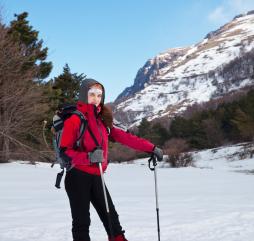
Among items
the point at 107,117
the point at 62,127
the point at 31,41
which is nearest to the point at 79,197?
the point at 62,127

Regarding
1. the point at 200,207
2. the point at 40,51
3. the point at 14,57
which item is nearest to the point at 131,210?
the point at 200,207

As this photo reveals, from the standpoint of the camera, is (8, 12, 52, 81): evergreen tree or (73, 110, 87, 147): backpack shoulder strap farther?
(8, 12, 52, 81): evergreen tree

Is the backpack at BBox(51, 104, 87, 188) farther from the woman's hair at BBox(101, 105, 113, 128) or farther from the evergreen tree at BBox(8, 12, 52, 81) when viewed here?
the evergreen tree at BBox(8, 12, 52, 81)

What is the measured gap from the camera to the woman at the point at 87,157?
10.8 feet

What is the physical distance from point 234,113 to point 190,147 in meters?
8.09

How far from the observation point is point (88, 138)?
338 centimetres

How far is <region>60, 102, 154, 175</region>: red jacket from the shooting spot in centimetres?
327

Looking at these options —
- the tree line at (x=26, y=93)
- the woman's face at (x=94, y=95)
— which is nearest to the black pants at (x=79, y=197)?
the woman's face at (x=94, y=95)

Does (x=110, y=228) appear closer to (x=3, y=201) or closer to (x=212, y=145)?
(x=3, y=201)

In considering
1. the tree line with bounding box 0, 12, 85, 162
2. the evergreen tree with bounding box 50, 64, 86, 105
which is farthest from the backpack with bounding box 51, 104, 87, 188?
the evergreen tree with bounding box 50, 64, 86, 105

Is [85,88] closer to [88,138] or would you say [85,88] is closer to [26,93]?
[88,138]

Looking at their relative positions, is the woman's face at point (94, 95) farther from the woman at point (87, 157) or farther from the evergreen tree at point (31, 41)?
the evergreen tree at point (31, 41)

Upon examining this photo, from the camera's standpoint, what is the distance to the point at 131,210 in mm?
6676

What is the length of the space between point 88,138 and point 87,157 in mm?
181
